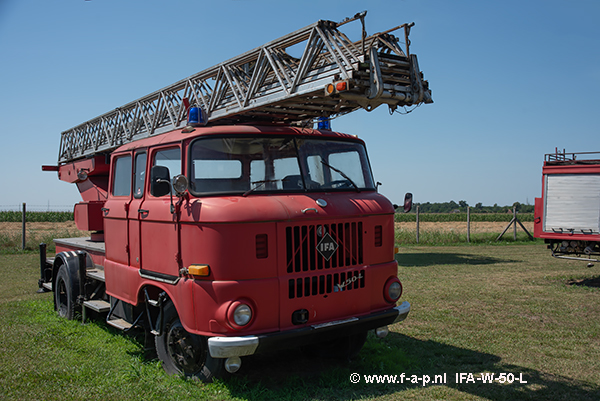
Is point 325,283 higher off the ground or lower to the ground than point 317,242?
lower

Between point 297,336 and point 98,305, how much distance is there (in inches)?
146

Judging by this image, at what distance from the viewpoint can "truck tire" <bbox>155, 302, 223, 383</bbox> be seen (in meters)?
4.82

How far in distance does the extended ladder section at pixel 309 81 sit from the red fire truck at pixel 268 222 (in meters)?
0.02

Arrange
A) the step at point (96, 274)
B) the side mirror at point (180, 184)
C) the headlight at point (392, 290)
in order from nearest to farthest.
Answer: the side mirror at point (180, 184) < the headlight at point (392, 290) < the step at point (96, 274)

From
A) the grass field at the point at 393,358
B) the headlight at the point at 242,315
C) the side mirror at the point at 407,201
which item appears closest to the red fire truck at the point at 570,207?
the grass field at the point at 393,358

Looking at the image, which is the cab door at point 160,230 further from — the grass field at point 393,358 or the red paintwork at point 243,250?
the grass field at point 393,358

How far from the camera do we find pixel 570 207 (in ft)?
39.1

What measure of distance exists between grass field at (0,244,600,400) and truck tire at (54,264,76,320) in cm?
23

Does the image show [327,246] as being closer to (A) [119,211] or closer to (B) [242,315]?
(B) [242,315]

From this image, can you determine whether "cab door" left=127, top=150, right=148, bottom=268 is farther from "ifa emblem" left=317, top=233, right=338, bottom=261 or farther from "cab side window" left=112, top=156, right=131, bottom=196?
"ifa emblem" left=317, top=233, right=338, bottom=261

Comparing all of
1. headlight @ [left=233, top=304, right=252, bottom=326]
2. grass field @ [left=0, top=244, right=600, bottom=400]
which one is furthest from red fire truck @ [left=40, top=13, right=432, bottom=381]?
grass field @ [left=0, top=244, right=600, bottom=400]

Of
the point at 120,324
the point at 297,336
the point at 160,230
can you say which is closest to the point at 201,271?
the point at 160,230

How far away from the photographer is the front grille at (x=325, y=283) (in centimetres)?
474

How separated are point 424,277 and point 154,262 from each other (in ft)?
27.8
